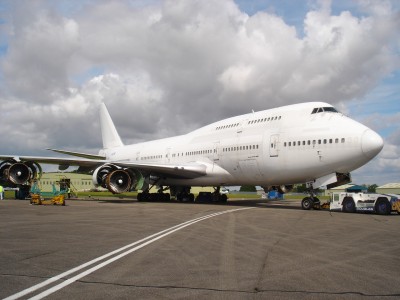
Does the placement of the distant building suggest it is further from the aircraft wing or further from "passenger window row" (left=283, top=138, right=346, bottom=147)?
"passenger window row" (left=283, top=138, right=346, bottom=147)

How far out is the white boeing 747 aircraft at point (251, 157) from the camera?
20.1 metres

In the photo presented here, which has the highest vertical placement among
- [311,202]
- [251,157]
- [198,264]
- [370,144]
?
[370,144]

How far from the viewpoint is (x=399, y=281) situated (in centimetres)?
598

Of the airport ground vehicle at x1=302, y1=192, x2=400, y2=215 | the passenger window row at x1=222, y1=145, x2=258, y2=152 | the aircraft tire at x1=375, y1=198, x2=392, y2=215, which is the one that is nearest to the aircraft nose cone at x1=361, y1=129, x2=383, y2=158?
the airport ground vehicle at x1=302, y1=192, x2=400, y2=215

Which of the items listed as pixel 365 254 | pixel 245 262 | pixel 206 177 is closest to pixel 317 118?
Answer: pixel 206 177

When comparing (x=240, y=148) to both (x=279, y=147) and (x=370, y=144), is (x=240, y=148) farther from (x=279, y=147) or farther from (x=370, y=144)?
(x=370, y=144)

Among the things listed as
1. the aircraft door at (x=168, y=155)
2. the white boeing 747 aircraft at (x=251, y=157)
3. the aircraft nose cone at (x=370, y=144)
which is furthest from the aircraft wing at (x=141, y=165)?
the aircraft nose cone at (x=370, y=144)

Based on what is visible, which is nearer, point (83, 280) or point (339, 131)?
point (83, 280)

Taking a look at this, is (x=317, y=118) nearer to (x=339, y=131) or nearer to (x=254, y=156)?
(x=339, y=131)

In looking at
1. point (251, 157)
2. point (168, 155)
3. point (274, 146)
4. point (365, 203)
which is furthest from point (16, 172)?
point (365, 203)

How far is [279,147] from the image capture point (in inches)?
883

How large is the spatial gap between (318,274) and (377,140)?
14.6m

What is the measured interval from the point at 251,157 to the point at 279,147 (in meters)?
2.22

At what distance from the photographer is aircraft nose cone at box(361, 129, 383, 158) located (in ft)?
62.8
